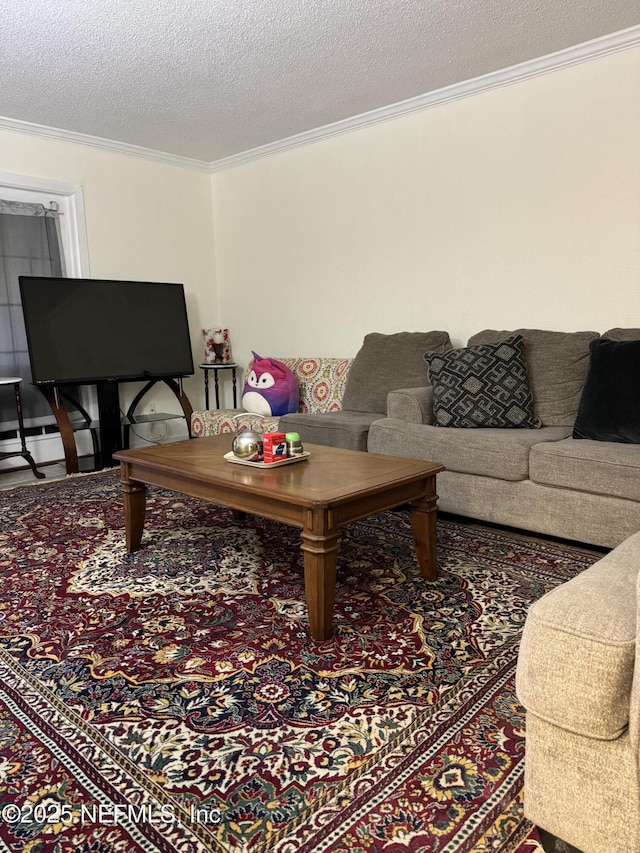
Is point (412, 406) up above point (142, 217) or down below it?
below

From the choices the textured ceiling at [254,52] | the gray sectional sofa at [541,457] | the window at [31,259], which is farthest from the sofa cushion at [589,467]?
the window at [31,259]

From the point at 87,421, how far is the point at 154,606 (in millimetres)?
2853

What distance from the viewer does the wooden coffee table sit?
78.3 inches

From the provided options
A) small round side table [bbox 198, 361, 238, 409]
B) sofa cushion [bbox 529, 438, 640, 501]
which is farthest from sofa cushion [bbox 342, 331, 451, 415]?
small round side table [bbox 198, 361, 238, 409]

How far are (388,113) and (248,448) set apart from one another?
2969 mm

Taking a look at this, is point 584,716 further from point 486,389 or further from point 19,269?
point 19,269

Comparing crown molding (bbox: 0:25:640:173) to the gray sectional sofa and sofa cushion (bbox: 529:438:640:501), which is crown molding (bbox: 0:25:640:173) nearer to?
the gray sectional sofa

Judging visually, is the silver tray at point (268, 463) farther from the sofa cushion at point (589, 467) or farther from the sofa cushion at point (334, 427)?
the sofa cushion at point (589, 467)

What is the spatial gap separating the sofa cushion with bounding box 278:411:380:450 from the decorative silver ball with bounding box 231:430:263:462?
80cm

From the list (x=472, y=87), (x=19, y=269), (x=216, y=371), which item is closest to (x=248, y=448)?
(x=472, y=87)

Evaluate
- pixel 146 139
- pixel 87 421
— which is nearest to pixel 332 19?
pixel 146 139

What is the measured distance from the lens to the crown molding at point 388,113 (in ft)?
11.1

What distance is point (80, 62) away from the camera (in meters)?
3.51

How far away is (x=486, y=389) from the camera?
3.33m
